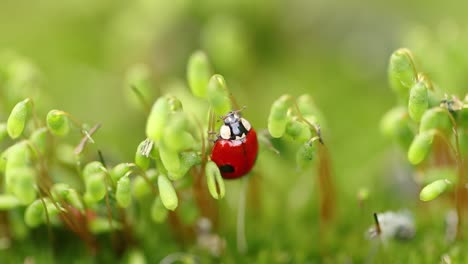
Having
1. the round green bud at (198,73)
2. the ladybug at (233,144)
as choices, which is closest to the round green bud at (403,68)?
the ladybug at (233,144)

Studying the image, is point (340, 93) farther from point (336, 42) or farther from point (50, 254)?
point (50, 254)

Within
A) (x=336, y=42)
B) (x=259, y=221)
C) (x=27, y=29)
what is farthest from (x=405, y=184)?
(x=27, y=29)

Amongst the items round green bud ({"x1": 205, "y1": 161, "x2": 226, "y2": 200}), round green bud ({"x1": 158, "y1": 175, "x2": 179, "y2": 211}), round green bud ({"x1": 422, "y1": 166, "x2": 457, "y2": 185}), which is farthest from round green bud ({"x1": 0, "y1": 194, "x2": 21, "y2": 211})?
round green bud ({"x1": 422, "y1": 166, "x2": 457, "y2": 185})

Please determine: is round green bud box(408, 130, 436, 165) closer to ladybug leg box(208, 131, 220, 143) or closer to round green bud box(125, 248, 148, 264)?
ladybug leg box(208, 131, 220, 143)

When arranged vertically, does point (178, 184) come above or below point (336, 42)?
below

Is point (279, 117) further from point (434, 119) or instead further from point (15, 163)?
point (15, 163)

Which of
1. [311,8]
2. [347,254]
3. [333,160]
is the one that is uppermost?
[311,8]
